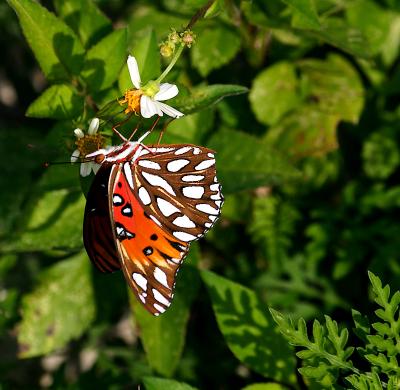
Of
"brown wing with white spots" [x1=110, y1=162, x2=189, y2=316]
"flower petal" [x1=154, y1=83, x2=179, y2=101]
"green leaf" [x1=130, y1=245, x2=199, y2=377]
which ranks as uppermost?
"flower petal" [x1=154, y1=83, x2=179, y2=101]

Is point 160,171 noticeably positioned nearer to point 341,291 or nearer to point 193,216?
point 193,216

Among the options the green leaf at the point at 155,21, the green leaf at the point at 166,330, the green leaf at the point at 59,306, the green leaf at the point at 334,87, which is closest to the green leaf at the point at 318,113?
the green leaf at the point at 334,87

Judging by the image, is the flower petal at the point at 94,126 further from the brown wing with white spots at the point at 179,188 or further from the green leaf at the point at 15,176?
the green leaf at the point at 15,176

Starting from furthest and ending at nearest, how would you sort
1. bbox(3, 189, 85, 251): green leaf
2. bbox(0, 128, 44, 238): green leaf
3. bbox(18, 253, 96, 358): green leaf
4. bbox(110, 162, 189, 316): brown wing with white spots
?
bbox(0, 128, 44, 238): green leaf < bbox(18, 253, 96, 358): green leaf < bbox(3, 189, 85, 251): green leaf < bbox(110, 162, 189, 316): brown wing with white spots

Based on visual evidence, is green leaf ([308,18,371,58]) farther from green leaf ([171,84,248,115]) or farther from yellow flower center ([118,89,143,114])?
yellow flower center ([118,89,143,114])

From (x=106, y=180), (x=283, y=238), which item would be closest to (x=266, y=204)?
(x=283, y=238)

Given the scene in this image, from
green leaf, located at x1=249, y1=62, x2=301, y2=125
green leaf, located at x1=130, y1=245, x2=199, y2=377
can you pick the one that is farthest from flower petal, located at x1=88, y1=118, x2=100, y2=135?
green leaf, located at x1=249, y1=62, x2=301, y2=125

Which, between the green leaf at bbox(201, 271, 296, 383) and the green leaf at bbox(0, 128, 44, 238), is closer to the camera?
the green leaf at bbox(201, 271, 296, 383)

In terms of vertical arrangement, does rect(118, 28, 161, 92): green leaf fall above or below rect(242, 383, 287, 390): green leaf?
above
